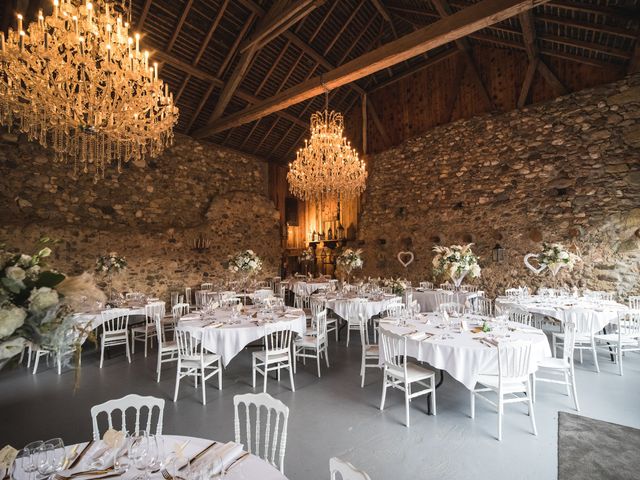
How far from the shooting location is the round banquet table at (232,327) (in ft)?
14.2

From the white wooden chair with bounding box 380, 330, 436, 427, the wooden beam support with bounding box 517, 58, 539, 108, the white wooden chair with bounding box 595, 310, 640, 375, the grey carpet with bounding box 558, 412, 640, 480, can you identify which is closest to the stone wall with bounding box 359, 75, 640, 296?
the wooden beam support with bounding box 517, 58, 539, 108

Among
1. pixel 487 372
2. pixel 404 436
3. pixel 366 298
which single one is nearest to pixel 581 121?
pixel 366 298

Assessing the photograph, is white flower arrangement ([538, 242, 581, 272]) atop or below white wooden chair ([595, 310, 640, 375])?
atop

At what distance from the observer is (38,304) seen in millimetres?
1315

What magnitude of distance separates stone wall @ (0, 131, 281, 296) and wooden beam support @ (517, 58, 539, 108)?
26.1 ft

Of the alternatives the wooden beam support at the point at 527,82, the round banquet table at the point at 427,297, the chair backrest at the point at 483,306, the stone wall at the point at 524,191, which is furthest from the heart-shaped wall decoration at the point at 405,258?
the wooden beam support at the point at 527,82

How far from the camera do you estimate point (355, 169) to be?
7.14m

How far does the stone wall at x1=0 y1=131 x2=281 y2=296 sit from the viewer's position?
7109 mm

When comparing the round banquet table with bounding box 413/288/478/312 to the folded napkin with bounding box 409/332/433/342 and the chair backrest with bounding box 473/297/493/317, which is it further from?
the folded napkin with bounding box 409/332/433/342

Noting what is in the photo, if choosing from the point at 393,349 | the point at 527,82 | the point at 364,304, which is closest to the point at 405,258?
the point at 364,304

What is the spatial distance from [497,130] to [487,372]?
7.15 metres

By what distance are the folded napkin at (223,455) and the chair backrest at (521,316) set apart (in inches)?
188

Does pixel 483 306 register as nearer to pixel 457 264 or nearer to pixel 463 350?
pixel 457 264

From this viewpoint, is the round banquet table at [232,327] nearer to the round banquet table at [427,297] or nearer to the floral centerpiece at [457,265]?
the floral centerpiece at [457,265]
